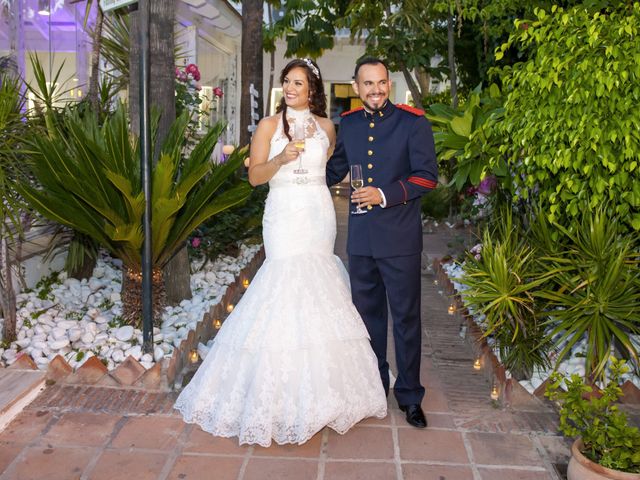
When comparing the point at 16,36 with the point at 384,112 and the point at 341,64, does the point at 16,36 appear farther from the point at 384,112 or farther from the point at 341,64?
the point at 341,64

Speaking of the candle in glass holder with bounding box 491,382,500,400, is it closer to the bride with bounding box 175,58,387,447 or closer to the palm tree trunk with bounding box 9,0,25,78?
the bride with bounding box 175,58,387,447

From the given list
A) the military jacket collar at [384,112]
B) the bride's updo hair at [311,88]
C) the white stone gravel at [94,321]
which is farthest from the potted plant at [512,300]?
the white stone gravel at [94,321]

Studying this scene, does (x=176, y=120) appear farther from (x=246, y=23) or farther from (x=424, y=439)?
(x=246, y=23)

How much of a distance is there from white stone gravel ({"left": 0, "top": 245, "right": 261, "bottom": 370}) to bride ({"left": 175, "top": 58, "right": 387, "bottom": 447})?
1053 millimetres

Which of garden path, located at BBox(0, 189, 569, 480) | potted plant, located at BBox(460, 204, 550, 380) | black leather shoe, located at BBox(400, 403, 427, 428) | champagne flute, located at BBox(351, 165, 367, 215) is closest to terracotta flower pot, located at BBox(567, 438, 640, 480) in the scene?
garden path, located at BBox(0, 189, 569, 480)

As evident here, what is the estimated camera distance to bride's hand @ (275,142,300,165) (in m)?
3.62

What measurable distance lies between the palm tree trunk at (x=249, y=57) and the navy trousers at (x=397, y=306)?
7499 mm

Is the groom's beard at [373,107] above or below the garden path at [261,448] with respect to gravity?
above

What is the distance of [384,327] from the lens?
4227mm

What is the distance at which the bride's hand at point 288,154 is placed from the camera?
3.62 m

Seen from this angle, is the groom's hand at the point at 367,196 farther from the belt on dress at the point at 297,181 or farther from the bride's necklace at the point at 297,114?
the bride's necklace at the point at 297,114

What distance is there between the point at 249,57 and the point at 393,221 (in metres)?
8.19

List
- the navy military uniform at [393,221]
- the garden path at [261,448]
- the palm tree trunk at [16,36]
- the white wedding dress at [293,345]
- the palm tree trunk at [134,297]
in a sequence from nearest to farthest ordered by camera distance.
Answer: the garden path at [261,448]
the white wedding dress at [293,345]
the navy military uniform at [393,221]
the palm tree trunk at [134,297]
the palm tree trunk at [16,36]

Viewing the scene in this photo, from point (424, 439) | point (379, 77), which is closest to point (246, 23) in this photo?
point (379, 77)
